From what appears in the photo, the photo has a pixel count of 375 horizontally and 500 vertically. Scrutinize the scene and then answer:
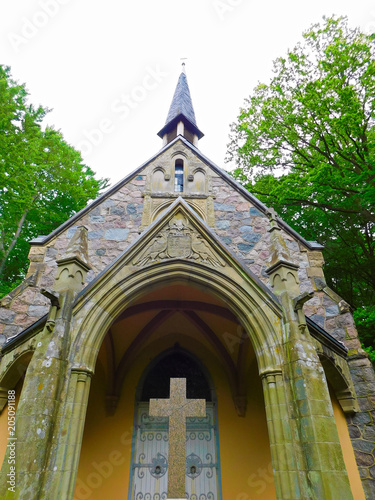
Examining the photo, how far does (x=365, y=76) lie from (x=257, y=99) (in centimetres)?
345

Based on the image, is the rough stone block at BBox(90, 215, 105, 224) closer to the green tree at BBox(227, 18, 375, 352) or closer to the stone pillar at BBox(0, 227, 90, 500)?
the stone pillar at BBox(0, 227, 90, 500)

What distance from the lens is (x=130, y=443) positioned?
6.44 meters

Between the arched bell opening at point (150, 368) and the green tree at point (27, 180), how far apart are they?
490 cm

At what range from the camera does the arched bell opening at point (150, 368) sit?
6.16 m

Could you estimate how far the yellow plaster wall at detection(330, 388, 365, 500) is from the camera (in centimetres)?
463

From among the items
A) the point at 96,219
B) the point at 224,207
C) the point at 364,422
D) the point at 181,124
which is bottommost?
the point at 364,422

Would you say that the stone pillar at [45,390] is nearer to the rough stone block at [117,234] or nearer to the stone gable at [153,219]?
the stone gable at [153,219]

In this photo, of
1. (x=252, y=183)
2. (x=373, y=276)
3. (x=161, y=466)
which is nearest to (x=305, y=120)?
(x=252, y=183)

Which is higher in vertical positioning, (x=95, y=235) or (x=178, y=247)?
(x=95, y=235)

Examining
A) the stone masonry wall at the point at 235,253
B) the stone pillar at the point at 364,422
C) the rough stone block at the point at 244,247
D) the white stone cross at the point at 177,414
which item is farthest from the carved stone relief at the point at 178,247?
the stone pillar at the point at 364,422

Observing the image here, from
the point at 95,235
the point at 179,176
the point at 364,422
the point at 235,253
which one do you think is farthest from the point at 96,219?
the point at 364,422

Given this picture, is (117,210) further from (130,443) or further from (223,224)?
(130,443)

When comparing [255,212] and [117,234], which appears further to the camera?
[255,212]

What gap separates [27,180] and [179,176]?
15.0 feet
